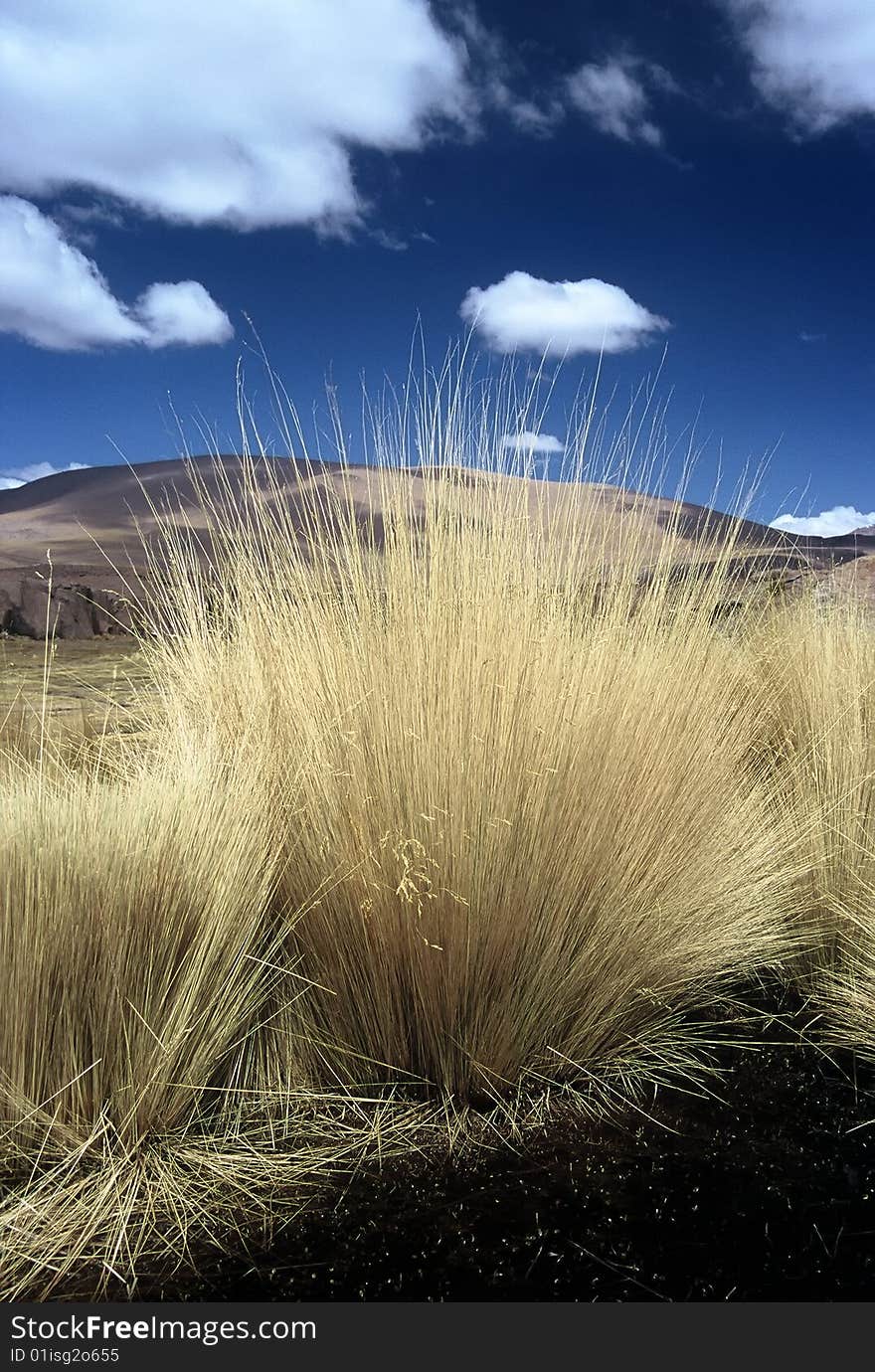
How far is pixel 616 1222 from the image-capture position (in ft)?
5.86

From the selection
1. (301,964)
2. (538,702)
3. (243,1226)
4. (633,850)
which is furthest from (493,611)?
(243,1226)

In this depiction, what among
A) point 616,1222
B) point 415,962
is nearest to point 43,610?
point 415,962

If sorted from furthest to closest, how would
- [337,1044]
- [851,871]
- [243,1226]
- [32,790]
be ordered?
[851,871], [337,1044], [32,790], [243,1226]

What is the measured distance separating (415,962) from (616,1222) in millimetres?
589

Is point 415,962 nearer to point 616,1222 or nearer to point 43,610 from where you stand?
point 616,1222

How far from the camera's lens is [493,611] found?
221 cm

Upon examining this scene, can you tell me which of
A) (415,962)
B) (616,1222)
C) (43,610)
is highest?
(43,610)

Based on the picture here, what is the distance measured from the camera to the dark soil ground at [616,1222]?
5.32ft

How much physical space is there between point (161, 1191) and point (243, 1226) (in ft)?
0.52

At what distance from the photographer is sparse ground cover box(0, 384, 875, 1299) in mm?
1771

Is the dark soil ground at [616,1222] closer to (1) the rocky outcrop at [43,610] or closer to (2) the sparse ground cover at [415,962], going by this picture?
(2) the sparse ground cover at [415,962]

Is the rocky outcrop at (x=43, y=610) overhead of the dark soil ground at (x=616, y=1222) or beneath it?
overhead

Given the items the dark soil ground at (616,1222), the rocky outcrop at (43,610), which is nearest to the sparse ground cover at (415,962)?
the dark soil ground at (616,1222)
